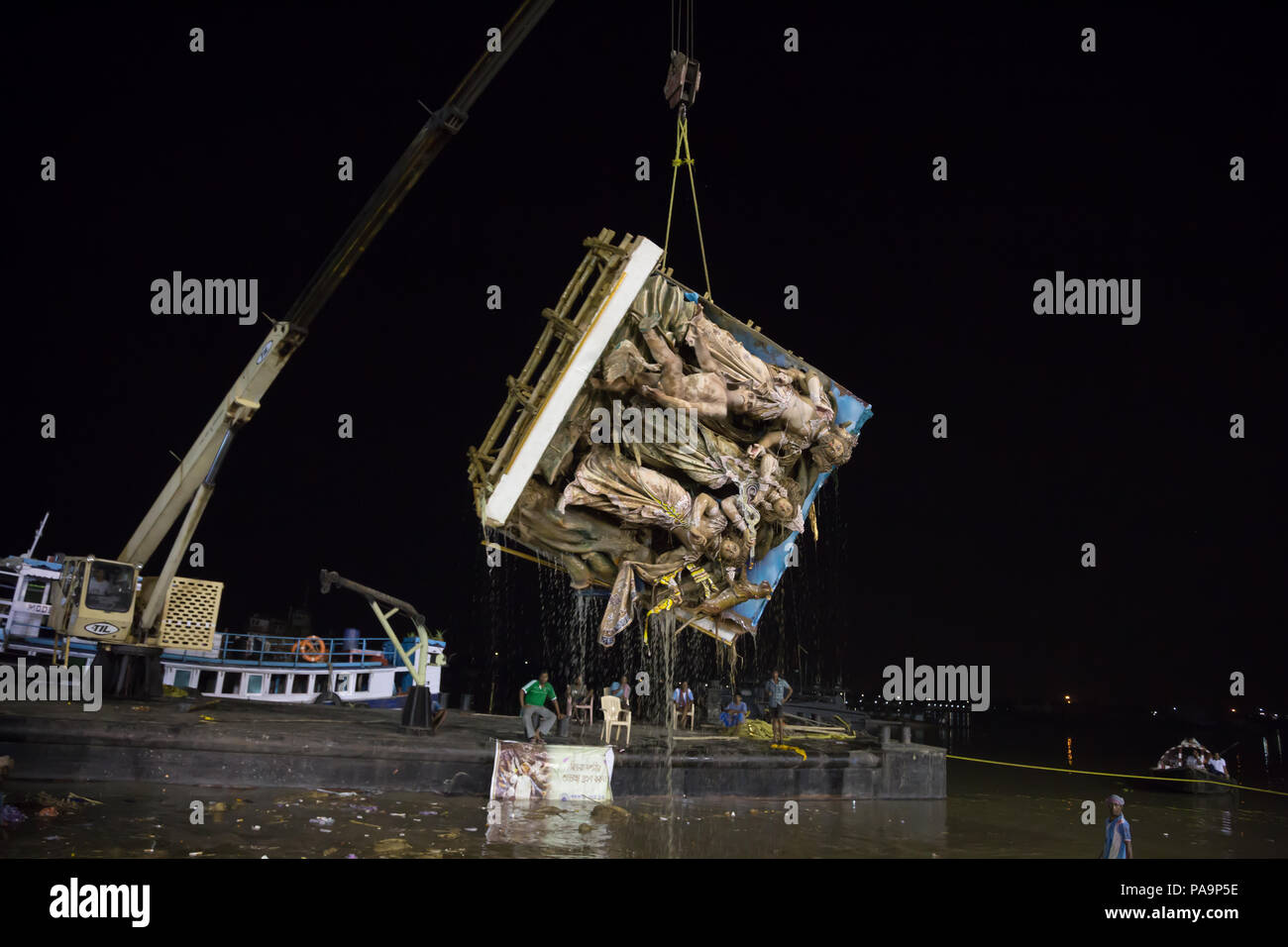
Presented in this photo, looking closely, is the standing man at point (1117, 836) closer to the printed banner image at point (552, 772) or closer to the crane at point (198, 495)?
the printed banner image at point (552, 772)

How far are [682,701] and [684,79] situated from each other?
41.6 feet

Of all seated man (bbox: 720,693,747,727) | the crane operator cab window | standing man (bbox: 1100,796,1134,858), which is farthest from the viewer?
seated man (bbox: 720,693,747,727)

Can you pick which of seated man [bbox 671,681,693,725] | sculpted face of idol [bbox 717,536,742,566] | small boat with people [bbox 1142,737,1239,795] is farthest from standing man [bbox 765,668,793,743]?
small boat with people [bbox 1142,737,1239,795]

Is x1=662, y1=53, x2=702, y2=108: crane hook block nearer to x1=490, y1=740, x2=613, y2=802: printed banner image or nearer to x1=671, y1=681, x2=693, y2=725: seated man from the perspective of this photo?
x1=490, y1=740, x2=613, y2=802: printed banner image

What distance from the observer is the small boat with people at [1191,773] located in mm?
20344

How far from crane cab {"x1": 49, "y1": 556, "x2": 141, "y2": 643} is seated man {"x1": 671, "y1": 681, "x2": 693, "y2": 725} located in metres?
10.8

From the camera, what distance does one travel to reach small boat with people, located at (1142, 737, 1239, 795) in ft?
66.7

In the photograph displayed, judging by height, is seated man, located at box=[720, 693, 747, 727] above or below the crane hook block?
below

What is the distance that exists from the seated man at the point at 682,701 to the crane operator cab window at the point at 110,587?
1090 cm

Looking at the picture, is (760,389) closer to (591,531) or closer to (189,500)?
(591,531)

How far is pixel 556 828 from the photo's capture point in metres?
10.3

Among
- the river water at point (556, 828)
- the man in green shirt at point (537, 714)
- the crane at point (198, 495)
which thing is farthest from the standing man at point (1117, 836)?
the crane at point (198, 495)

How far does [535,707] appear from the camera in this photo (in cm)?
1290

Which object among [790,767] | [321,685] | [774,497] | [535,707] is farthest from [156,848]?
[321,685]
